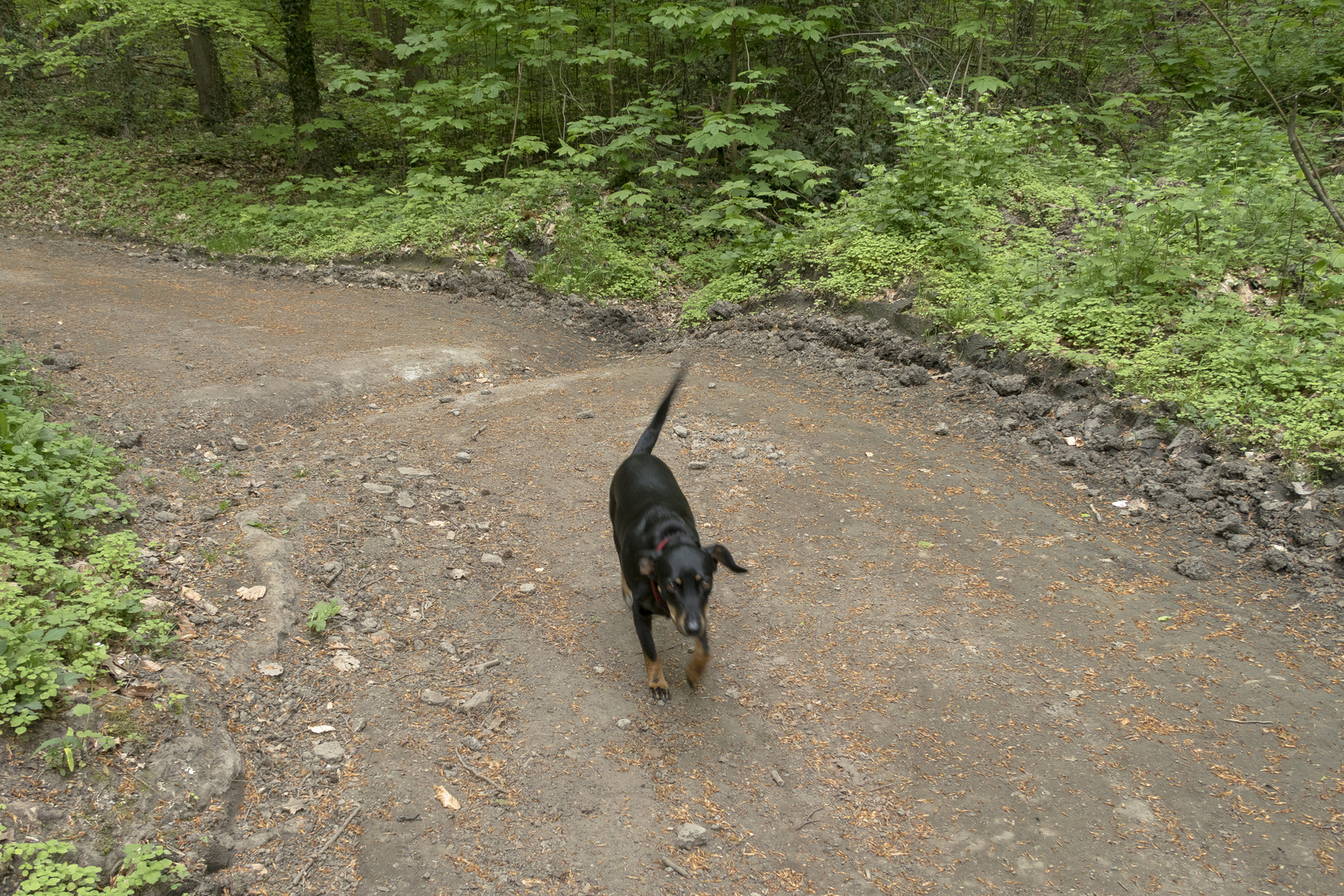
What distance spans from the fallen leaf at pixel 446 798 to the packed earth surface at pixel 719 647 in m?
0.01

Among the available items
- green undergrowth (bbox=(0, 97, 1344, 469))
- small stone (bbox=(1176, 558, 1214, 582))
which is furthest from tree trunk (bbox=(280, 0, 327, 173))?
small stone (bbox=(1176, 558, 1214, 582))

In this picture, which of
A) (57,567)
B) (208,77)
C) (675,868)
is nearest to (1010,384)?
(675,868)

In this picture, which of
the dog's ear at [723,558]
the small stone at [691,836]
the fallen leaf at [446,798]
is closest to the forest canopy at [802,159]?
the dog's ear at [723,558]

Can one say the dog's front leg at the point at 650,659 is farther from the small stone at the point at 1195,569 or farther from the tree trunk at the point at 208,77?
the tree trunk at the point at 208,77

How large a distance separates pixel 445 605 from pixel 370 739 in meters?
1.00

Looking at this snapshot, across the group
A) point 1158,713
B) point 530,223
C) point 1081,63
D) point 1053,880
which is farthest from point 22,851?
point 1081,63

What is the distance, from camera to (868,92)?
36.9 feet

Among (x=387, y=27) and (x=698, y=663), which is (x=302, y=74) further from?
(x=698, y=663)

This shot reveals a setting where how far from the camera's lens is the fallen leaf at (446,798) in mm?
2955

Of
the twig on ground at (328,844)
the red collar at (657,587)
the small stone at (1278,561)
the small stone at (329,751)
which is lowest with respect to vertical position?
the twig on ground at (328,844)

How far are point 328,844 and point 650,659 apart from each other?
1483 mm

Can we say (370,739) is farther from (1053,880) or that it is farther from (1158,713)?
(1158,713)

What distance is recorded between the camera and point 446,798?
2986 mm

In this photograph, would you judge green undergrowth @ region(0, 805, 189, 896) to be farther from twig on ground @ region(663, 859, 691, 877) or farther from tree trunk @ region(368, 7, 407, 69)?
A: tree trunk @ region(368, 7, 407, 69)
